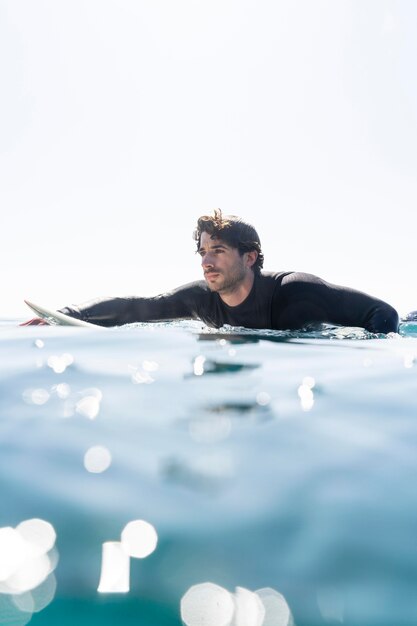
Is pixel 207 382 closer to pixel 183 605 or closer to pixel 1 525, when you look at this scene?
pixel 1 525

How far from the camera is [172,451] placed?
148 centimetres

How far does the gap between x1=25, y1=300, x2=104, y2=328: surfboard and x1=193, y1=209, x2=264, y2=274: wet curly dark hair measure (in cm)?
209

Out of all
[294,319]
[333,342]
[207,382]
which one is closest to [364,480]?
[207,382]

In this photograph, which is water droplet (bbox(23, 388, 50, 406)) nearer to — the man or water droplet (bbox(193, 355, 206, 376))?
water droplet (bbox(193, 355, 206, 376))

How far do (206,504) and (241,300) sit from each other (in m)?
5.07

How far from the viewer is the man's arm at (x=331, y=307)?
5684mm

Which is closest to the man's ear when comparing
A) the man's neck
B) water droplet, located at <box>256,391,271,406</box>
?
the man's neck

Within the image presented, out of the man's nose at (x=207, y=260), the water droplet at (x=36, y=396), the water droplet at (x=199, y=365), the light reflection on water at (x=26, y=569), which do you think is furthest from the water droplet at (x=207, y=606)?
the man's nose at (x=207, y=260)

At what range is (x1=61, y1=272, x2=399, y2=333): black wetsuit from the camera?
5707 millimetres

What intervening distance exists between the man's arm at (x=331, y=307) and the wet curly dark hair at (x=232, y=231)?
32.8 inches

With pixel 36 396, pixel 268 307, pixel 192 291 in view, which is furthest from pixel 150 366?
pixel 192 291

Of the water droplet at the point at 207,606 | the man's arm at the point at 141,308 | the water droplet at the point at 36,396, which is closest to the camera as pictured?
the water droplet at the point at 207,606

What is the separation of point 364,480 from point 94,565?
78cm

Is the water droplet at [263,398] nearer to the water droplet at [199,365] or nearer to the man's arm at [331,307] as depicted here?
the water droplet at [199,365]
